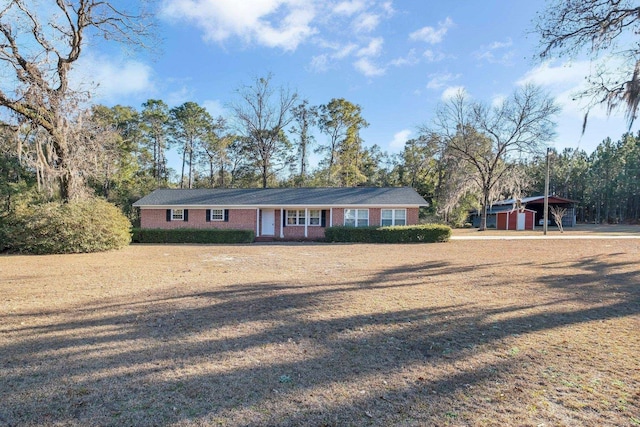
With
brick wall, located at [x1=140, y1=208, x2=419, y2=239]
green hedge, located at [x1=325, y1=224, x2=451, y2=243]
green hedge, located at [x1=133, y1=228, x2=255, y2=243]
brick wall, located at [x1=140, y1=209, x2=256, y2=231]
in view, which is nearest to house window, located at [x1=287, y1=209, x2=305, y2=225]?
brick wall, located at [x1=140, y1=208, x2=419, y2=239]

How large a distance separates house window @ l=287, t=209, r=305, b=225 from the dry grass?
47.7 feet

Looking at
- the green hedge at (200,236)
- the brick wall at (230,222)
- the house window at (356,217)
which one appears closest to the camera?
the green hedge at (200,236)

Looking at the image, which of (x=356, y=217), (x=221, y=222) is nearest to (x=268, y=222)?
(x=221, y=222)

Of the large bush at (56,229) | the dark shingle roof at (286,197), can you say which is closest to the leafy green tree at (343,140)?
the dark shingle roof at (286,197)

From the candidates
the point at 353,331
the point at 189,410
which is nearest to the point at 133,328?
the point at 189,410

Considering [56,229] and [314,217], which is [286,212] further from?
[56,229]

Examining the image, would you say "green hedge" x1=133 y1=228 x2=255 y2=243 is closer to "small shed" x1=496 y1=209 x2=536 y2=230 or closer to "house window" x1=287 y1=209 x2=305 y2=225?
"house window" x1=287 y1=209 x2=305 y2=225

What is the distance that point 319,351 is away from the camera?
3902 mm

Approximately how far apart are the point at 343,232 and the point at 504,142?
18.6 m

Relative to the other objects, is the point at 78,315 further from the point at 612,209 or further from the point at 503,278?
the point at 612,209

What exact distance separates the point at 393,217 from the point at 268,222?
828 centimetres

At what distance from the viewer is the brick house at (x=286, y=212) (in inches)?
843

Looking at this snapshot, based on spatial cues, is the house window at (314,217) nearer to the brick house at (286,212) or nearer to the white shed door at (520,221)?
the brick house at (286,212)

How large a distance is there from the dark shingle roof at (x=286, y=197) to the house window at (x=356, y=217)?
1.70 ft
